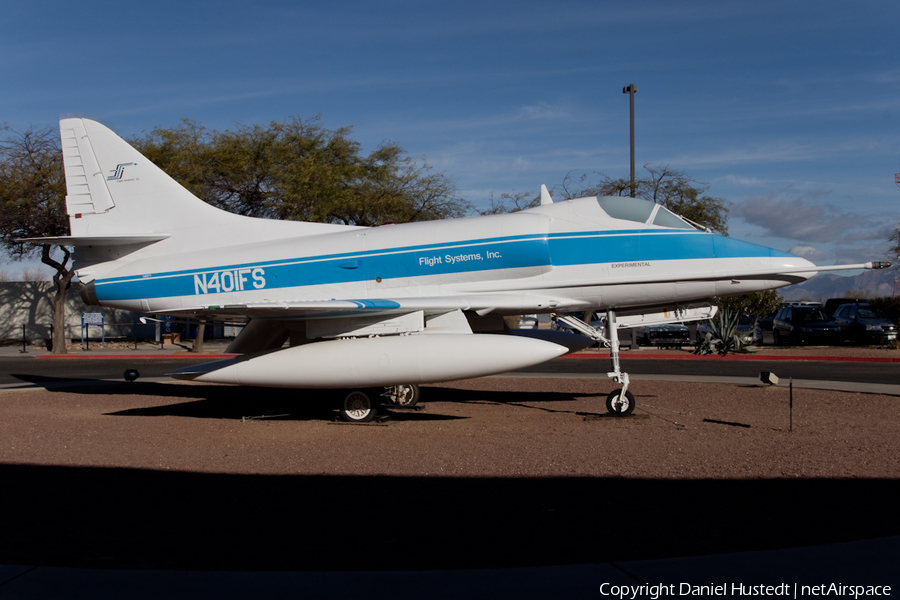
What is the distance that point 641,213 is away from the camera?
1088 cm

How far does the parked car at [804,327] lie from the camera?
2819 cm

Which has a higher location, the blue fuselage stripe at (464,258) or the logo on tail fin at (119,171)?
the logo on tail fin at (119,171)

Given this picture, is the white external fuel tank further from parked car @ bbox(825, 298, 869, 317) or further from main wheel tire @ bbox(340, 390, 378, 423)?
parked car @ bbox(825, 298, 869, 317)

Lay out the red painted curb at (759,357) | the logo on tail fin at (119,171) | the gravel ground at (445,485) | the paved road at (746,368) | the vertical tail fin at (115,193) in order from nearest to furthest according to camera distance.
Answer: the gravel ground at (445,485) < the vertical tail fin at (115,193) < the logo on tail fin at (119,171) < the paved road at (746,368) < the red painted curb at (759,357)

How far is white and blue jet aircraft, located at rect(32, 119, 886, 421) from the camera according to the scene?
396 inches

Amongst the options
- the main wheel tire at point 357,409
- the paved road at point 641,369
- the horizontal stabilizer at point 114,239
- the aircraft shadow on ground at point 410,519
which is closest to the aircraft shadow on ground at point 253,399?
the main wheel tire at point 357,409

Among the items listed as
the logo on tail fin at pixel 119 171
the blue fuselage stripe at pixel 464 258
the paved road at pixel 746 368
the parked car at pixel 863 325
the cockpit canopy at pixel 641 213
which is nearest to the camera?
the blue fuselage stripe at pixel 464 258

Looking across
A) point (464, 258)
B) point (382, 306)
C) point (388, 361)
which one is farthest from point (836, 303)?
point (388, 361)

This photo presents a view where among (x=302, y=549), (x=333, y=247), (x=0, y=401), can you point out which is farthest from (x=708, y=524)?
(x=0, y=401)

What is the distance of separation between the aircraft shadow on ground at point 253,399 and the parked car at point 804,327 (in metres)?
18.3

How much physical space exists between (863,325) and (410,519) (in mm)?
27671

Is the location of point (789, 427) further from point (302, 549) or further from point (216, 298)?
point (216, 298)

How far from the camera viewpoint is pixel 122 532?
5.46 metres

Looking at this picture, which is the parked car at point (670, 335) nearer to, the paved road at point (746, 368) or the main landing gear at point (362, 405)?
the paved road at point (746, 368)
